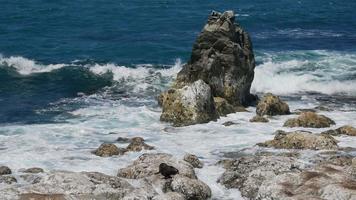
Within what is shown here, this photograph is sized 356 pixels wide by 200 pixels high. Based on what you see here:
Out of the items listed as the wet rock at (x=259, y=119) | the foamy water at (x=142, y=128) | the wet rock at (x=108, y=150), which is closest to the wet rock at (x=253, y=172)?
the foamy water at (x=142, y=128)

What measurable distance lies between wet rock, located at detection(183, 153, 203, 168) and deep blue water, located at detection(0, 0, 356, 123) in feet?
55.3

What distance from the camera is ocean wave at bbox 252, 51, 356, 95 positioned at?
61.7m

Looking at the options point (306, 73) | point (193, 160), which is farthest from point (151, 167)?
point (306, 73)

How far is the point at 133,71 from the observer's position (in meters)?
67.2

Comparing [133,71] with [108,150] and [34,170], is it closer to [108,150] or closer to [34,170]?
[108,150]

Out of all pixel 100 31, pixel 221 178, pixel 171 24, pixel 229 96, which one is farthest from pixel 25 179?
pixel 171 24

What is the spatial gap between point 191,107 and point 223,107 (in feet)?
12.4

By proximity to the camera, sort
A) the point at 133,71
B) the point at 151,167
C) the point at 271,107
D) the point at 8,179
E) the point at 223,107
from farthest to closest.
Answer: the point at 133,71
the point at 223,107
the point at 271,107
the point at 151,167
the point at 8,179

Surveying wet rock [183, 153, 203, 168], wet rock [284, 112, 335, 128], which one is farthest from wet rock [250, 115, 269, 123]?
wet rock [183, 153, 203, 168]

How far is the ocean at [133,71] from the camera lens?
1708 inches

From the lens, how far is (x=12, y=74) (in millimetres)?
66312

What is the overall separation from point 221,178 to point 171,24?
56314 mm

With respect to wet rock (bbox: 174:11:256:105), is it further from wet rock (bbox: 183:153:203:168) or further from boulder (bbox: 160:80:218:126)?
wet rock (bbox: 183:153:203:168)

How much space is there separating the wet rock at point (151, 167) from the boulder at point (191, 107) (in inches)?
491
